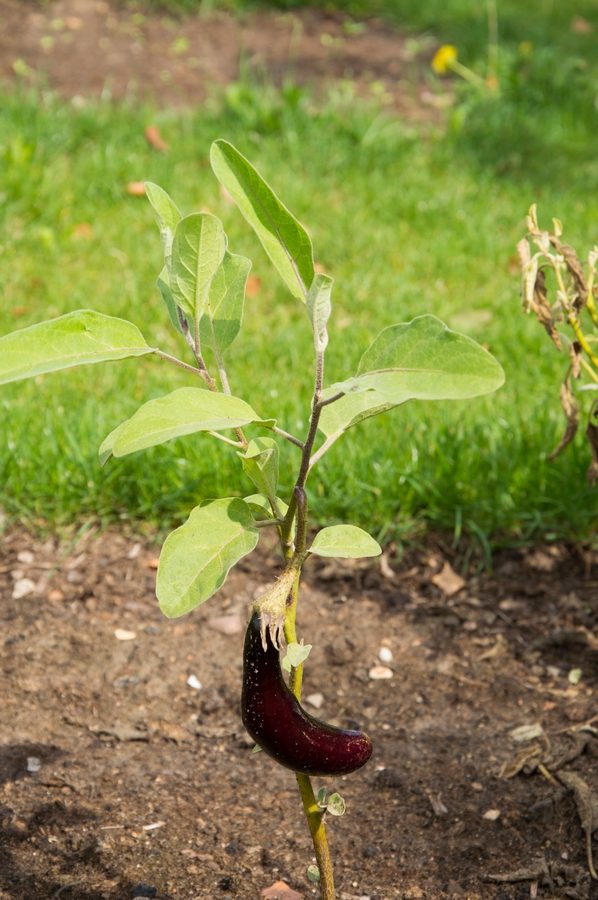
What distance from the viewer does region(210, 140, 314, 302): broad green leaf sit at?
140 centimetres

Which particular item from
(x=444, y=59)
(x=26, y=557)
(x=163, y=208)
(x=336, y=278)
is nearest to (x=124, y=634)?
(x=26, y=557)

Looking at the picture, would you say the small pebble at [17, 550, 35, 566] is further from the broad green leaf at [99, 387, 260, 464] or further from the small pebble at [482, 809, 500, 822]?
the broad green leaf at [99, 387, 260, 464]

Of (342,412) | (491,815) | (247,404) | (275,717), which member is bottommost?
(491,815)

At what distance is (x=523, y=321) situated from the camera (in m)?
3.94

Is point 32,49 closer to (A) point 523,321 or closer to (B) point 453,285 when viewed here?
(B) point 453,285

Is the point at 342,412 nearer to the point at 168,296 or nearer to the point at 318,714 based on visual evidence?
the point at 168,296

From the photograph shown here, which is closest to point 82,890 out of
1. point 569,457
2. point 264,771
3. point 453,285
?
point 264,771

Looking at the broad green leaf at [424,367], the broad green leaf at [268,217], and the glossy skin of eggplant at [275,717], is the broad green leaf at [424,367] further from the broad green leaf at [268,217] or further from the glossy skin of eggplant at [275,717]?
the glossy skin of eggplant at [275,717]

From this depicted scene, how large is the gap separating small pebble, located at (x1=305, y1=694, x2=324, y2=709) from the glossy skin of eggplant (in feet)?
2.92

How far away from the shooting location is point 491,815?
204 cm

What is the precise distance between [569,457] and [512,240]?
1885 millimetres

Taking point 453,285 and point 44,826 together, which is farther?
point 453,285

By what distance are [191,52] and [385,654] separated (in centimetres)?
438

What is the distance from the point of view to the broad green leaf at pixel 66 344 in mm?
1299
